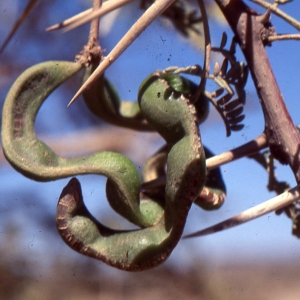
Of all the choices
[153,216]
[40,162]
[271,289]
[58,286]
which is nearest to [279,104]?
[153,216]

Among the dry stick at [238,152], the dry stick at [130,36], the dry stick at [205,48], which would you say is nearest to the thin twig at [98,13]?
the dry stick at [130,36]

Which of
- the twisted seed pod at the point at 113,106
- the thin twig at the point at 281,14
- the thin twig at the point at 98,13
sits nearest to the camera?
the thin twig at the point at 98,13

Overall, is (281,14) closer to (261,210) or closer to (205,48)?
(205,48)

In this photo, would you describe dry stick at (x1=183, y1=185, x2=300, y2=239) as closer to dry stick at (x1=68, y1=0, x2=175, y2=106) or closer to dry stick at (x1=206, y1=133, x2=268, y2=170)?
dry stick at (x1=206, y1=133, x2=268, y2=170)

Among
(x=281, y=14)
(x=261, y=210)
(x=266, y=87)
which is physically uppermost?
(x=281, y=14)

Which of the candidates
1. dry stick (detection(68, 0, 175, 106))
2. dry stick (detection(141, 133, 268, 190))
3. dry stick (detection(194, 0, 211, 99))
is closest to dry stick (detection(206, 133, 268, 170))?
dry stick (detection(141, 133, 268, 190))

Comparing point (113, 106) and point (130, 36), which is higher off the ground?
point (130, 36)

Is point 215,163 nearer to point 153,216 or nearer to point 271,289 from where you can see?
point 153,216

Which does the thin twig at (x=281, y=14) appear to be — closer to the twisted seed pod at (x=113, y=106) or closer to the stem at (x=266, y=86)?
the stem at (x=266, y=86)

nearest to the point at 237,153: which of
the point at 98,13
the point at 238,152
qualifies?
the point at 238,152
